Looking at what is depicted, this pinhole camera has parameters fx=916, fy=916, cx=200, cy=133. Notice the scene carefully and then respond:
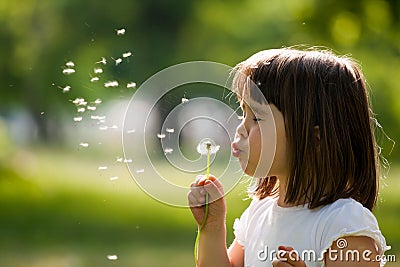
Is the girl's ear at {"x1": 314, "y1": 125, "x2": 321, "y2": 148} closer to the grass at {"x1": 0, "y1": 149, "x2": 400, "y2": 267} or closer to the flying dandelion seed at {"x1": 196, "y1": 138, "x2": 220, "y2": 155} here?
the flying dandelion seed at {"x1": 196, "y1": 138, "x2": 220, "y2": 155}

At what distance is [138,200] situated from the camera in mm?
→ 7762

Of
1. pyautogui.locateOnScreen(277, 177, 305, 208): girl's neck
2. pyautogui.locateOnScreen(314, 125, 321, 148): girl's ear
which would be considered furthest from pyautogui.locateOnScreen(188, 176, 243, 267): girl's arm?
pyautogui.locateOnScreen(314, 125, 321, 148): girl's ear

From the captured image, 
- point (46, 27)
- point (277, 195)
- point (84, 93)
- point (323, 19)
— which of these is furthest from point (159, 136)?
point (46, 27)

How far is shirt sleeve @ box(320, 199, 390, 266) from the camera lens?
164cm

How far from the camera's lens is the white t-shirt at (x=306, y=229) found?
1.65 meters

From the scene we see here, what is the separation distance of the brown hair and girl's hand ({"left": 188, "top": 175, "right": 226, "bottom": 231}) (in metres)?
0.15

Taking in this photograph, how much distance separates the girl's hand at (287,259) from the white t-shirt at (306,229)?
0.24ft

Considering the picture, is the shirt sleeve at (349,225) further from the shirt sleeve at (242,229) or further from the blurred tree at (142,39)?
the blurred tree at (142,39)

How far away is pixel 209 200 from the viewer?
184 centimetres

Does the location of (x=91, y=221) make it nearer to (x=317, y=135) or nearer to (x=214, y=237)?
(x=214, y=237)

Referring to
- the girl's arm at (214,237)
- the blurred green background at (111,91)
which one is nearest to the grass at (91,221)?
the blurred green background at (111,91)

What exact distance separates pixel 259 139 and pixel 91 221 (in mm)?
5416

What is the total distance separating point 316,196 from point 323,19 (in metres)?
5.17

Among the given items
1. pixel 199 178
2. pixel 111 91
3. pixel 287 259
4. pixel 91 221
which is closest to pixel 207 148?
pixel 199 178
